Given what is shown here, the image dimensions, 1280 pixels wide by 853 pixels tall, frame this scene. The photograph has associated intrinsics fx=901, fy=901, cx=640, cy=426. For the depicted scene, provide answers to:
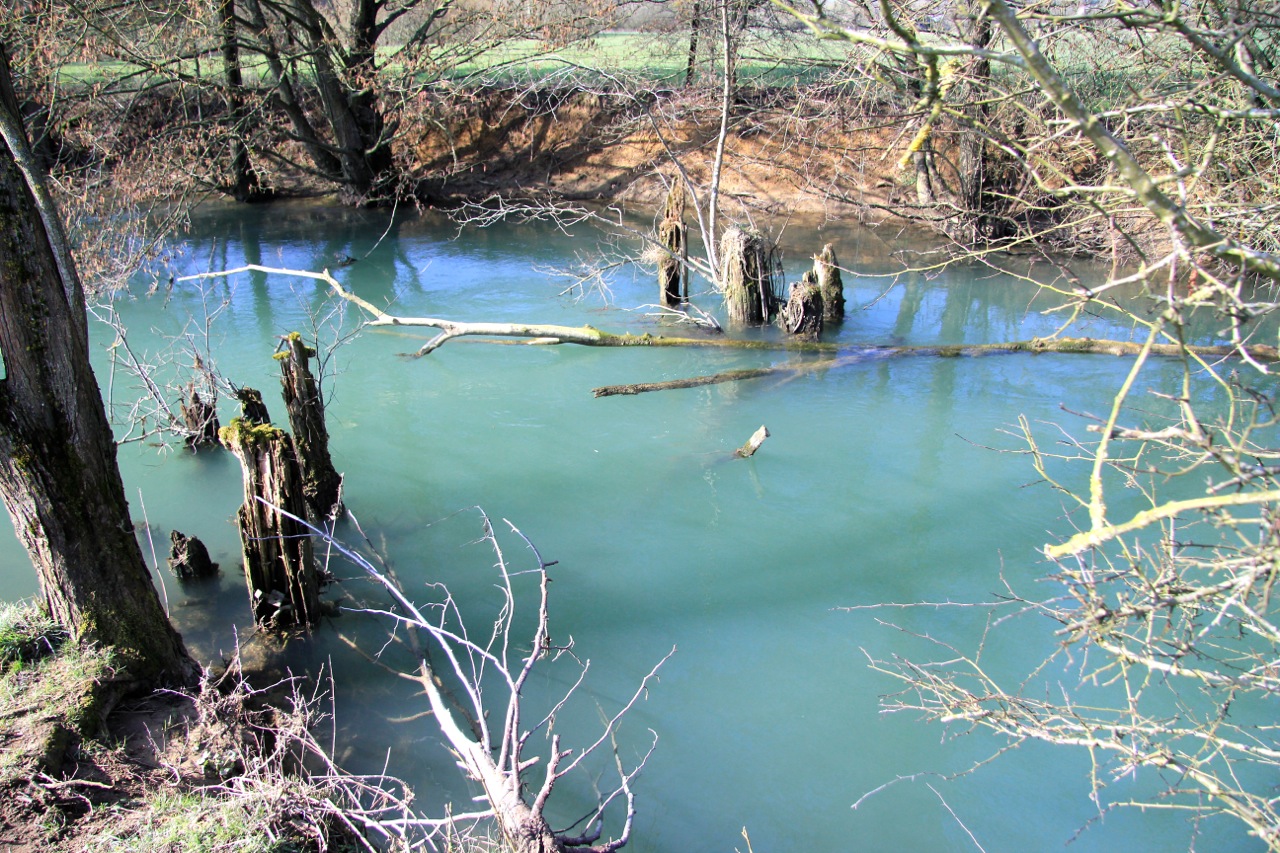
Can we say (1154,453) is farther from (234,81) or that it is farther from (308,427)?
(234,81)

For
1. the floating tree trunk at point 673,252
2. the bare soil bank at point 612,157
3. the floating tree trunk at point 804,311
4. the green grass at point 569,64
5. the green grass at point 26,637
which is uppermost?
the green grass at point 569,64

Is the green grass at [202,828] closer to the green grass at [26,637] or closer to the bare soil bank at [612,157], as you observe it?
the green grass at [26,637]

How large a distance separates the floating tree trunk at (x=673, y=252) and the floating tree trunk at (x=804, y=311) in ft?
4.77

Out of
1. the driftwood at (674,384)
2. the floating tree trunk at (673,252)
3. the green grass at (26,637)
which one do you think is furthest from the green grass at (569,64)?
the green grass at (26,637)

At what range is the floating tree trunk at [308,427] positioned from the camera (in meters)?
6.47

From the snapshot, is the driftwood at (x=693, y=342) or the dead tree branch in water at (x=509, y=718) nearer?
the dead tree branch in water at (x=509, y=718)

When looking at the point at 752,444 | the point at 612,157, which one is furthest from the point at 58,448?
the point at 612,157

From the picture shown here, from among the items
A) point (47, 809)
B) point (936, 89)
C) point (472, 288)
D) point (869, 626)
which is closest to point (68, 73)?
point (472, 288)

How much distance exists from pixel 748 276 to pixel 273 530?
6904 millimetres

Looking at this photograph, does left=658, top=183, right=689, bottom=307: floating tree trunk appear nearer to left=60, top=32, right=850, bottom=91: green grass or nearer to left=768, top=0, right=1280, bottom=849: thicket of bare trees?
left=60, top=32, right=850, bottom=91: green grass

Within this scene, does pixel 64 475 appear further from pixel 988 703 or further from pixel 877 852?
pixel 988 703

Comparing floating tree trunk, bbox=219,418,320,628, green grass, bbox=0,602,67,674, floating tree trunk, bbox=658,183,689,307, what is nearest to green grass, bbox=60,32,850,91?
floating tree trunk, bbox=658,183,689,307

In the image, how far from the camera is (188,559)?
245 inches

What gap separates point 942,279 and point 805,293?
3.74m
